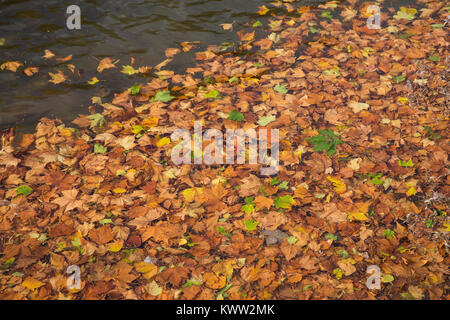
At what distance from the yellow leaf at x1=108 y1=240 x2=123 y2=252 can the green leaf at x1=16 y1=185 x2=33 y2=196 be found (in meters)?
1.01

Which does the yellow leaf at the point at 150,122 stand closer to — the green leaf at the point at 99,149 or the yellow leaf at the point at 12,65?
the green leaf at the point at 99,149

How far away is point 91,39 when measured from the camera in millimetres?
5074

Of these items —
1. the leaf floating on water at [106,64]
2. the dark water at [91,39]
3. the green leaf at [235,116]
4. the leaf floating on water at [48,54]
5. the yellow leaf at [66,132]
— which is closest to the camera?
the yellow leaf at [66,132]

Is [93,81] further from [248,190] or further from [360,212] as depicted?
[360,212]

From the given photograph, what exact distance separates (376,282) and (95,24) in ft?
16.5

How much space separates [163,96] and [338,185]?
2.26 metres

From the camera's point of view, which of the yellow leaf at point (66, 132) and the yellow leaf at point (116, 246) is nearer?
the yellow leaf at point (116, 246)

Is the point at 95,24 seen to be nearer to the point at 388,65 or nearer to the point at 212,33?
the point at 212,33

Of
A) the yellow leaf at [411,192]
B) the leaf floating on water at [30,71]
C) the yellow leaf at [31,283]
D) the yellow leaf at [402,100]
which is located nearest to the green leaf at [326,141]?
the yellow leaf at [411,192]

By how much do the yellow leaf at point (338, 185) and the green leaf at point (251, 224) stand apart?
2.73 feet

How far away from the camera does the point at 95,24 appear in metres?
5.31

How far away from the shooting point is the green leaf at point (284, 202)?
10.3 ft

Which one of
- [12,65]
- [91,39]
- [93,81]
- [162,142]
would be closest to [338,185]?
[162,142]

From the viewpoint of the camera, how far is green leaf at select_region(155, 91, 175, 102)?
165 inches
